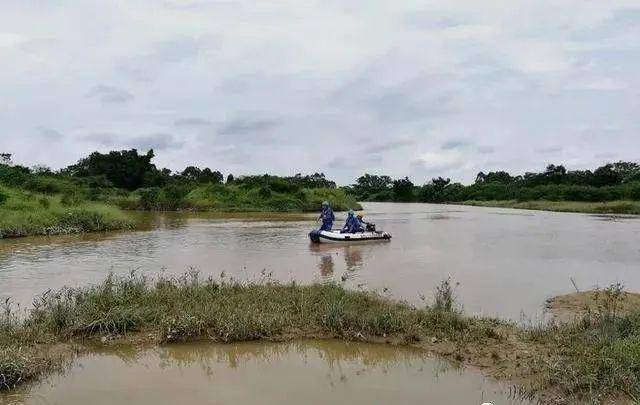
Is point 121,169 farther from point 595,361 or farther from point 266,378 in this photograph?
point 595,361

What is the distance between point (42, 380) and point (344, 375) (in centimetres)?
350

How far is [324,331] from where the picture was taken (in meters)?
8.04

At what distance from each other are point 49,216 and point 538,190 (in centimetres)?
6442

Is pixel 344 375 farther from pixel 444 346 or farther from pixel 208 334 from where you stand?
pixel 208 334

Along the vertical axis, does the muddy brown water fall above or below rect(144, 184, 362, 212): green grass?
below

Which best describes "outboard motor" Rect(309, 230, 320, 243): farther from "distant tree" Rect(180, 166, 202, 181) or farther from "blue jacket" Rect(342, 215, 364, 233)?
"distant tree" Rect(180, 166, 202, 181)

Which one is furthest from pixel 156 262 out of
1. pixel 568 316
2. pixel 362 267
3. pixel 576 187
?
pixel 576 187

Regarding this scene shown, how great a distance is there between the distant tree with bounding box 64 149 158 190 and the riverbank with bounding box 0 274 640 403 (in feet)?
178

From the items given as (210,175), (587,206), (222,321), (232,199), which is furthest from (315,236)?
(210,175)

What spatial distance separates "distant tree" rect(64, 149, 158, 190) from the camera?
60.3 meters

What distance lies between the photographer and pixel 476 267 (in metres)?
16.3

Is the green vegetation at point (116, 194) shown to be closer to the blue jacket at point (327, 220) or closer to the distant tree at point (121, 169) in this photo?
the distant tree at point (121, 169)

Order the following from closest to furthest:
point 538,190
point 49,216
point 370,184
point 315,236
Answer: point 315,236, point 49,216, point 538,190, point 370,184

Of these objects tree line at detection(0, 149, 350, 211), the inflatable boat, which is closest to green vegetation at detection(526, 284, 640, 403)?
the inflatable boat
